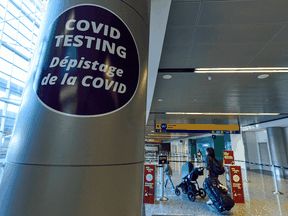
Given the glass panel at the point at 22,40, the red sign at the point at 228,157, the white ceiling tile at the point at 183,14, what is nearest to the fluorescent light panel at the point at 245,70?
the white ceiling tile at the point at 183,14

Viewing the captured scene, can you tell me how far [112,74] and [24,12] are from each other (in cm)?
1391

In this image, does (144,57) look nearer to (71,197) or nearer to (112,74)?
(112,74)

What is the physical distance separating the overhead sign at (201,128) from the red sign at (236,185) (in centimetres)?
629

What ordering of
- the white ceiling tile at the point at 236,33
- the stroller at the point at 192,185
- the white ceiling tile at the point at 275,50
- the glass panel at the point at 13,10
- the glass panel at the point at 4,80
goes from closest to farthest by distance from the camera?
the white ceiling tile at the point at 236,33, the white ceiling tile at the point at 275,50, the stroller at the point at 192,185, the glass panel at the point at 4,80, the glass panel at the point at 13,10

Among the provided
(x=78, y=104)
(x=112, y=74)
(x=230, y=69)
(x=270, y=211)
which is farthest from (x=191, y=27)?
(x=270, y=211)

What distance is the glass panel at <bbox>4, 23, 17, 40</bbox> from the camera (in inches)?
354

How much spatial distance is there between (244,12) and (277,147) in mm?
13128

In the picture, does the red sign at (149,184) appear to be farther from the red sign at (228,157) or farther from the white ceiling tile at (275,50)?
the red sign at (228,157)

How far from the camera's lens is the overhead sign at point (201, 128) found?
1173cm

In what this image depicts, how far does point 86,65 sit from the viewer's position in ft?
2.89

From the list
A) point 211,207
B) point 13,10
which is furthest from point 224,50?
point 13,10

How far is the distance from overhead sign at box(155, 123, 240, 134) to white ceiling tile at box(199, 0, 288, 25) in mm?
9523

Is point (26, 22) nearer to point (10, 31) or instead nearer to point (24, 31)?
point (24, 31)

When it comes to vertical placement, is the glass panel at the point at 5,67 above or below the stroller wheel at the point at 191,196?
above
